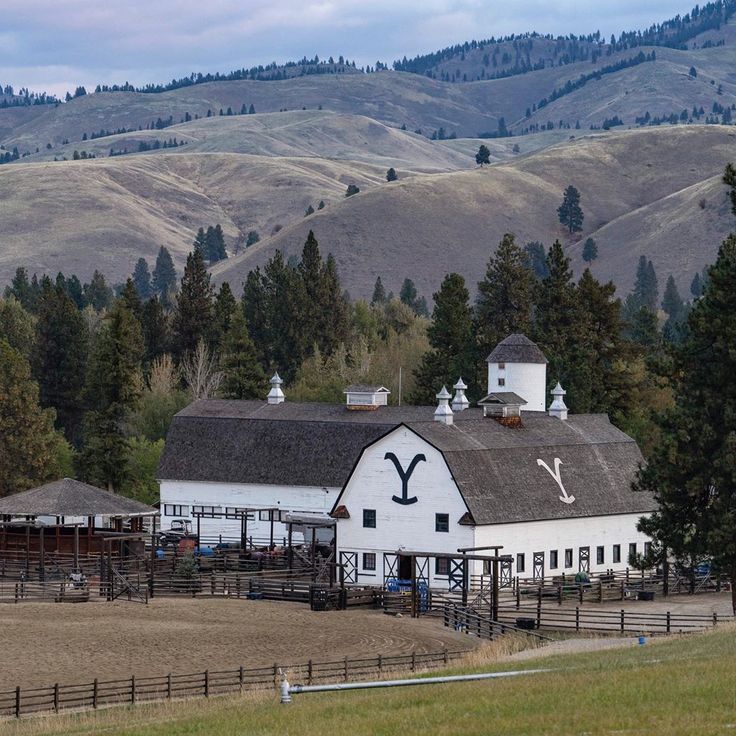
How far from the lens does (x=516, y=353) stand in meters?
89.9

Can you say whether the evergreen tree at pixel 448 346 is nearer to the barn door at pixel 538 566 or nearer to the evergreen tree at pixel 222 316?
the evergreen tree at pixel 222 316

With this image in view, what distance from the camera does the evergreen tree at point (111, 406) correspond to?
9988 cm

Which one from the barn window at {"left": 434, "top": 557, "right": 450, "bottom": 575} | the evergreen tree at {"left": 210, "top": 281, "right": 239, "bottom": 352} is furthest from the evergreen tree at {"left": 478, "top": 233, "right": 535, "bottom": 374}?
the barn window at {"left": 434, "top": 557, "right": 450, "bottom": 575}

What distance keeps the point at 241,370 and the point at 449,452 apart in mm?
38782

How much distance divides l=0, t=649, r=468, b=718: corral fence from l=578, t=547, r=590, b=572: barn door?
89.2 ft

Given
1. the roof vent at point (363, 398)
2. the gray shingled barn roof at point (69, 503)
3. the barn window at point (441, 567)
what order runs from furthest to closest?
the roof vent at point (363, 398), the gray shingled barn roof at point (69, 503), the barn window at point (441, 567)

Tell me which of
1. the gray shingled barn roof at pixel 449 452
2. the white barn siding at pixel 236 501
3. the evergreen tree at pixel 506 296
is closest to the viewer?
the gray shingled barn roof at pixel 449 452

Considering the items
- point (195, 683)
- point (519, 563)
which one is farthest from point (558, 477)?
point (195, 683)

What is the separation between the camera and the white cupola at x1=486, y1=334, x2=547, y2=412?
295 feet

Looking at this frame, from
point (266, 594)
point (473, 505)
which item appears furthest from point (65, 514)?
point (473, 505)

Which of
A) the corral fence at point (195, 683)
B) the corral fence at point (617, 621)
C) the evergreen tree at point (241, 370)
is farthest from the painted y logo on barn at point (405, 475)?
the evergreen tree at point (241, 370)

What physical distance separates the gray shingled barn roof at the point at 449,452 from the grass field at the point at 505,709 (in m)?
31.6

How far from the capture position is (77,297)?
615ft

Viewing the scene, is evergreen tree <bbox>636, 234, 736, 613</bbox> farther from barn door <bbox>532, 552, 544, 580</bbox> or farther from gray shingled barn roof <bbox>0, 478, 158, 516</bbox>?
gray shingled barn roof <bbox>0, 478, 158, 516</bbox>
